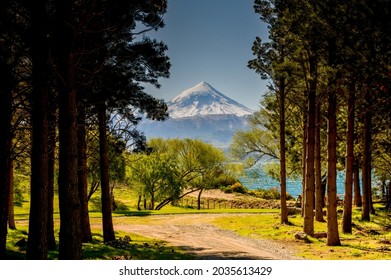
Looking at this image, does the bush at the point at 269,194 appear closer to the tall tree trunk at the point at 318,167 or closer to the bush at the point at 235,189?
the bush at the point at 235,189

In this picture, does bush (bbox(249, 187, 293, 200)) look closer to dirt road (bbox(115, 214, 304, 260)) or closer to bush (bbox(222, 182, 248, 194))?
bush (bbox(222, 182, 248, 194))

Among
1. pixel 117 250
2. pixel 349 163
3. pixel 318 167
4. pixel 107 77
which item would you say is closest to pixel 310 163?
pixel 349 163

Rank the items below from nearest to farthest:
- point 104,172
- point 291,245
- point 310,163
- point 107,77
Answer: point 107,77, point 291,245, point 104,172, point 310,163

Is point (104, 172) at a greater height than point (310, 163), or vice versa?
point (310, 163)

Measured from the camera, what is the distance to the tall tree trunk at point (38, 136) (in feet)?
34.7

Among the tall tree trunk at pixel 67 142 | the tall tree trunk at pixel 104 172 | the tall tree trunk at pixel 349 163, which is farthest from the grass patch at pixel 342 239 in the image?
the tall tree trunk at pixel 67 142

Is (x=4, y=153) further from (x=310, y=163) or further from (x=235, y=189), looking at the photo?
(x=235, y=189)

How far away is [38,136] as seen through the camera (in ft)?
34.9

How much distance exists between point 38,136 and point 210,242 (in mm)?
12483

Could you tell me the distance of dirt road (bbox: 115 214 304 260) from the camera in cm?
1622

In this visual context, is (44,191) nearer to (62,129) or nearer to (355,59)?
(62,129)

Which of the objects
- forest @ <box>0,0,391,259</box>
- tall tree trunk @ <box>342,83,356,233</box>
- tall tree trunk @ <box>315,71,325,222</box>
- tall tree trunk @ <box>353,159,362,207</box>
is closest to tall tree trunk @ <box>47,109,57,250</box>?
forest @ <box>0,0,391,259</box>

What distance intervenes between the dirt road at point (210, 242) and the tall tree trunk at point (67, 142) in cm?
617

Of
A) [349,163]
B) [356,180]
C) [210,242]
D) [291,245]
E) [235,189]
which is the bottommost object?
[210,242]
